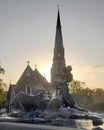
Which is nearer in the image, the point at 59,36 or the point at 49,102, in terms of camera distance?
the point at 49,102

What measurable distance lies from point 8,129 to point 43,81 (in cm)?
5471

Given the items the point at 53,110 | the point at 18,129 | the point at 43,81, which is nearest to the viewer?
the point at 18,129

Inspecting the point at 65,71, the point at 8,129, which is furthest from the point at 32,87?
the point at 8,129

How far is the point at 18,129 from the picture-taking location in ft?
48.2

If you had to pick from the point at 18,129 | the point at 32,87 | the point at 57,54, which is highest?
the point at 57,54

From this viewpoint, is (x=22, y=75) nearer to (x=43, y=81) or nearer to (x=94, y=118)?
(x=43, y=81)

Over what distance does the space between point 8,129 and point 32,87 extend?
180 feet

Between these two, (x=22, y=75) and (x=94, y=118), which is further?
(x=22, y=75)

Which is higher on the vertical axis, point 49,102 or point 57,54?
point 57,54

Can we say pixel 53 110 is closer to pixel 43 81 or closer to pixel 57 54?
pixel 43 81

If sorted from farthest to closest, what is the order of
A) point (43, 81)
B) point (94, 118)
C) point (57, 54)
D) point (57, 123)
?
point (57, 54)
point (43, 81)
point (94, 118)
point (57, 123)

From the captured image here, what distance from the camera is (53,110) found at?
23031 millimetres

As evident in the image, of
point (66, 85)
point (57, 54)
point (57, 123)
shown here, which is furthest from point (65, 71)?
point (57, 54)

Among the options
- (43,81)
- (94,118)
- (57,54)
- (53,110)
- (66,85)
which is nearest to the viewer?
(94,118)
